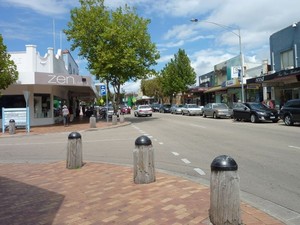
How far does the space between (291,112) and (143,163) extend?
17469 millimetres

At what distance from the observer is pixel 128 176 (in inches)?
332

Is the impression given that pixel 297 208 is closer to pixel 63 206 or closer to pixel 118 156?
pixel 63 206

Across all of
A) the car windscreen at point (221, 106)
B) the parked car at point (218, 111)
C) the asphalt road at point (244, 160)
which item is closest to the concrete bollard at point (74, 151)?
the asphalt road at point (244, 160)

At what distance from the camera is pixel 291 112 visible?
74.5 feet

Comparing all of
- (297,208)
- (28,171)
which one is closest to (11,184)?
(28,171)

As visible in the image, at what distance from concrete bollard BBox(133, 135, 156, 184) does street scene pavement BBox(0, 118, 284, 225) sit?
0.52 feet

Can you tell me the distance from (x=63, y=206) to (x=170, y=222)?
2.02 meters

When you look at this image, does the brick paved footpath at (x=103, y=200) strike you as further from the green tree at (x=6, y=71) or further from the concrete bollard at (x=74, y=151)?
the green tree at (x=6, y=71)

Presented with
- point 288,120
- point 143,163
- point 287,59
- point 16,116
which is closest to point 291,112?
point 288,120

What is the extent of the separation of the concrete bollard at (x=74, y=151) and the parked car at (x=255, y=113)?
19.3 meters

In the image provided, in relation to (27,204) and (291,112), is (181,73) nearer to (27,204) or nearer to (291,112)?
(291,112)

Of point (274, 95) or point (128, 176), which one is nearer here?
point (128, 176)

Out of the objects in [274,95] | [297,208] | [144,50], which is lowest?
[297,208]

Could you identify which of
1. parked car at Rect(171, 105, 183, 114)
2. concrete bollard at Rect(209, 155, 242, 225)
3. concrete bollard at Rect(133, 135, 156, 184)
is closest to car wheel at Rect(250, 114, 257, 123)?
concrete bollard at Rect(133, 135, 156, 184)
